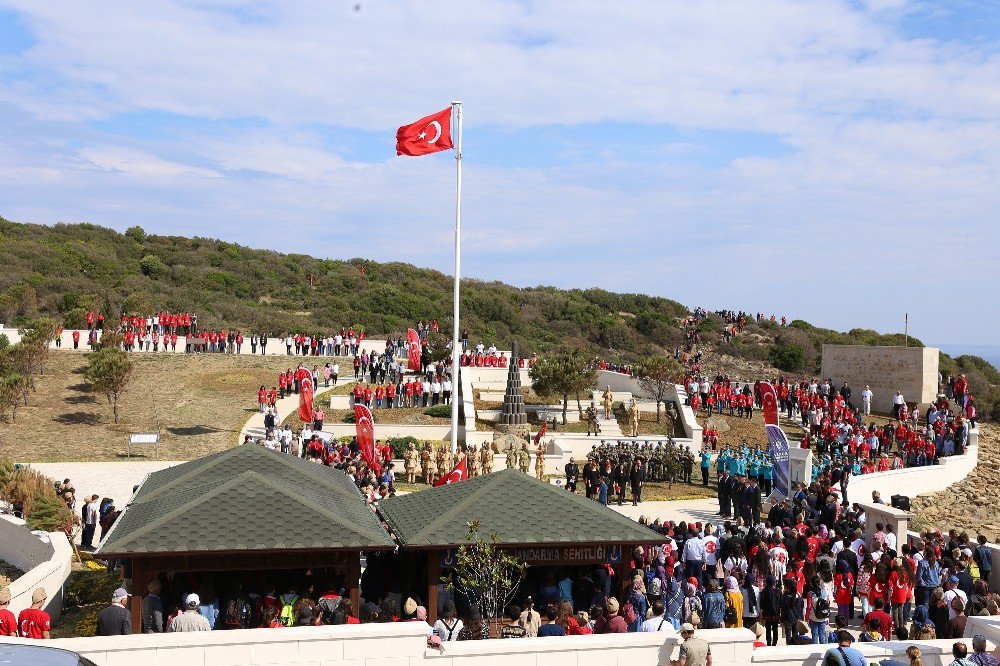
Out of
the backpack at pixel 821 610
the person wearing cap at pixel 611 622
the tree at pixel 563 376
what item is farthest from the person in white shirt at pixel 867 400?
the person wearing cap at pixel 611 622

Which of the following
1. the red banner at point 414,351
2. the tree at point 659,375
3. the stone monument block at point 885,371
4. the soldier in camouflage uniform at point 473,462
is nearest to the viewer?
the soldier in camouflage uniform at point 473,462

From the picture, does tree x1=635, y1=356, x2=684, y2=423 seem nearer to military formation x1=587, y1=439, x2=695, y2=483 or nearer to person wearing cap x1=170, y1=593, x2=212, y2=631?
military formation x1=587, y1=439, x2=695, y2=483

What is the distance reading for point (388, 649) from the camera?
975cm

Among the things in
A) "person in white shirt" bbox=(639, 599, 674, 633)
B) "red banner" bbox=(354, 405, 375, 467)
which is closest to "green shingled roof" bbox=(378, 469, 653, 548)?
"person in white shirt" bbox=(639, 599, 674, 633)

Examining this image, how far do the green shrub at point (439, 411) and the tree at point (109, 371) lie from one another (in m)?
11.0

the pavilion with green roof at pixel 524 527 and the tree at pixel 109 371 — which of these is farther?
the tree at pixel 109 371

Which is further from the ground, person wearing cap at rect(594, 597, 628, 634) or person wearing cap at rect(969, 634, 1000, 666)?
person wearing cap at rect(969, 634, 1000, 666)

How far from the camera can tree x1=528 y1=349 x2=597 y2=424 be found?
117ft

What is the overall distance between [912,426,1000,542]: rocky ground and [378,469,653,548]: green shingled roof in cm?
1406

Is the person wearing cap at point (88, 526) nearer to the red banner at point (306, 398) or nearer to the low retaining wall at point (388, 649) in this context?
the low retaining wall at point (388, 649)

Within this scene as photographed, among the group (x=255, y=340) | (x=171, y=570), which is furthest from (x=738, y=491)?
(x=255, y=340)

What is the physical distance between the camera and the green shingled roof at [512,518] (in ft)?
39.4

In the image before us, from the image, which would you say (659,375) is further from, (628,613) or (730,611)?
(628,613)

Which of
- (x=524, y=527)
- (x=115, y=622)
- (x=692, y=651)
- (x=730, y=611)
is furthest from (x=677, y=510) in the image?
(x=115, y=622)
